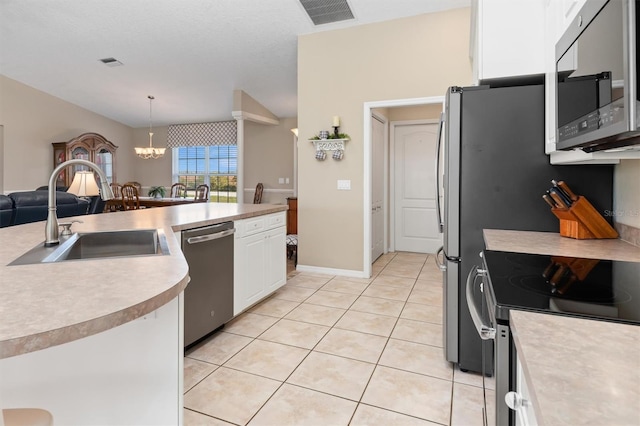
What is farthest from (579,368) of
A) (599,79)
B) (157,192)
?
(157,192)

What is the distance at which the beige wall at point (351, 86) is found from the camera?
367 centimetres

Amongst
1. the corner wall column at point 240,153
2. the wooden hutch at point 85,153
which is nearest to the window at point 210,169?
the wooden hutch at point 85,153

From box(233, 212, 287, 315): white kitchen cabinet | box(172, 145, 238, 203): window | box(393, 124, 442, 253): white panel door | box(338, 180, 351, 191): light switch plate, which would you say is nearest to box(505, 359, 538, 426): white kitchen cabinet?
box(233, 212, 287, 315): white kitchen cabinet

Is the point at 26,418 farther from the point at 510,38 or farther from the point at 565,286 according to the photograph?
the point at 510,38

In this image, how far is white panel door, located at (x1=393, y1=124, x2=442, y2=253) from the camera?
525 cm

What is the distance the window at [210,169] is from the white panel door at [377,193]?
4411mm

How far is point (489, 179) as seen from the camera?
1931 mm

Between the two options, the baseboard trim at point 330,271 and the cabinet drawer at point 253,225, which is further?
the baseboard trim at point 330,271

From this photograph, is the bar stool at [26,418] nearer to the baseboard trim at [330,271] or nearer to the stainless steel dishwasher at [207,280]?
the stainless steel dishwasher at [207,280]

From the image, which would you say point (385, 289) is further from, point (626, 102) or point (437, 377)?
point (626, 102)

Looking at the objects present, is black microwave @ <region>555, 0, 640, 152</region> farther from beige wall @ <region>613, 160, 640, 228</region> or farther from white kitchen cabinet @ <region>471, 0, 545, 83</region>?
white kitchen cabinet @ <region>471, 0, 545, 83</region>

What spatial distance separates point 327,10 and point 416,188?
2.76m

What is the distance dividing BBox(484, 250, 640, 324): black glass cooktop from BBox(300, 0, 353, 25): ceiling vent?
3.35m

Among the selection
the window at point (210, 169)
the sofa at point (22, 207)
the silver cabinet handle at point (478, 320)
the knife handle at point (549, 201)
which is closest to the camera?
the silver cabinet handle at point (478, 320)
